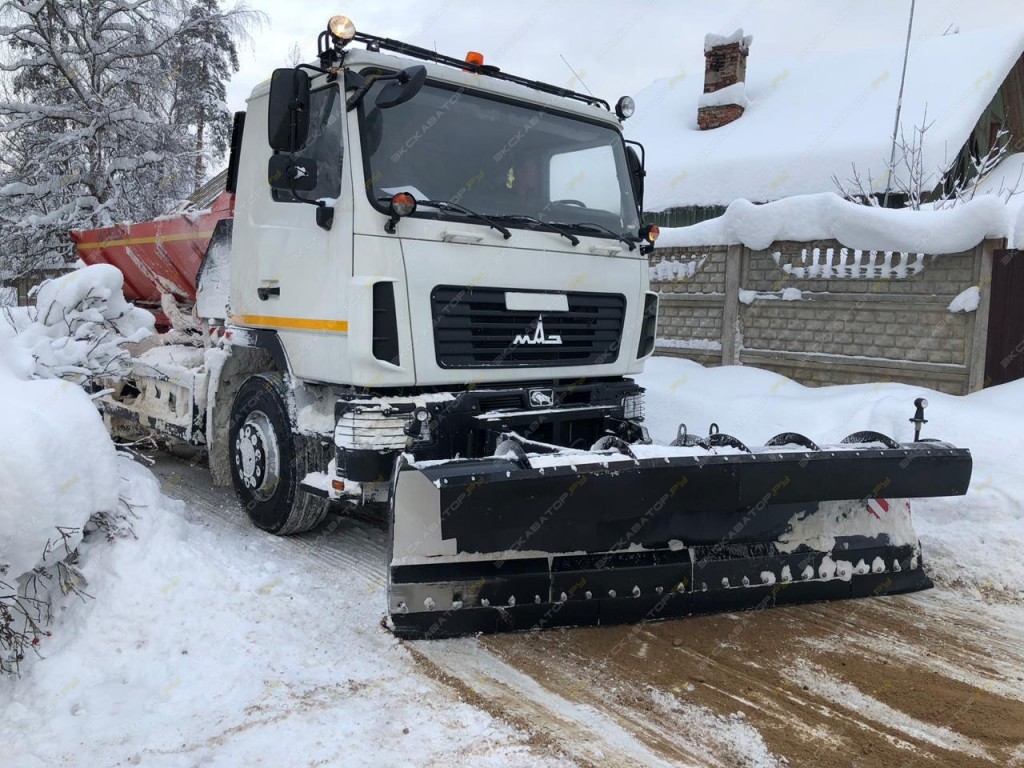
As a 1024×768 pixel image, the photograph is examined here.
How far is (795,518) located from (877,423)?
2875 mm

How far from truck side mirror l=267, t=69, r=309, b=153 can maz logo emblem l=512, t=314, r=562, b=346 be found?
154cm

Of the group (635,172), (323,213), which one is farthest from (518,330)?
(635,172)

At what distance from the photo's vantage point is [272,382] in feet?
15.6

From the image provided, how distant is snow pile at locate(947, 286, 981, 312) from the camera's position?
6785mm

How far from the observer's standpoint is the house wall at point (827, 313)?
7.03 meters

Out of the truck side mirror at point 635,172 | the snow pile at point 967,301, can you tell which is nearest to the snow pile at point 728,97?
the snow pile at point 967,301

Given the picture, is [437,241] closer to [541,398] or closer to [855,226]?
[541,398]

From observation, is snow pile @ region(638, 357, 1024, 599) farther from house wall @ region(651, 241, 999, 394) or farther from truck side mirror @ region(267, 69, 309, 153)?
truck side mirror @ region(267, 69, 309, 153)

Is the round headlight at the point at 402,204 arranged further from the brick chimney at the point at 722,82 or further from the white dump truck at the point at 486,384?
Answer: the brick chimney at the point at 722,82

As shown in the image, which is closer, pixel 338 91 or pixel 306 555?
pixel 338 91

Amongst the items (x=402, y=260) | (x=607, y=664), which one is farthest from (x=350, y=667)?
(x=402, y=260)

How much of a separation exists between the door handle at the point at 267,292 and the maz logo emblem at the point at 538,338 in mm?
1451

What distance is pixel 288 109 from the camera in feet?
13.0

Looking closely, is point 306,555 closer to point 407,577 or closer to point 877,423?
point 407,577
